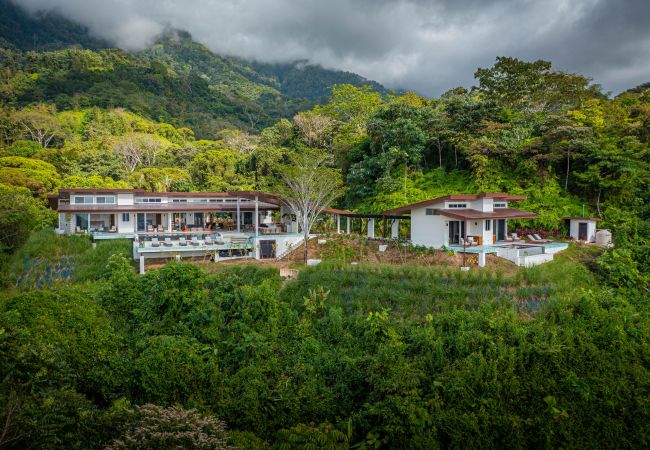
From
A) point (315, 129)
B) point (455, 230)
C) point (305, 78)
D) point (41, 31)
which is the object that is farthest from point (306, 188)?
point (41, 31)

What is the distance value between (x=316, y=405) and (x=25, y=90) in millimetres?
71981

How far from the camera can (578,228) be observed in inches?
859

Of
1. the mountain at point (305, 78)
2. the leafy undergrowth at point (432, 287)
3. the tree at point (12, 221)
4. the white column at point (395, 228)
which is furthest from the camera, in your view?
the mountain at point (305, 78)

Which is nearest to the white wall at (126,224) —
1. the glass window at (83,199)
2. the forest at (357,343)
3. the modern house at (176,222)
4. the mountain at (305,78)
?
the modern house at (176,222)

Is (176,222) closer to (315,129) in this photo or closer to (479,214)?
(315,129)

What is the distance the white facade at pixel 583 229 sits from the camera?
21359 millimetres

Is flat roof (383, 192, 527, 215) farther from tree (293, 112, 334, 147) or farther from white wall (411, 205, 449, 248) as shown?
tree (293, 112, 334, 147)

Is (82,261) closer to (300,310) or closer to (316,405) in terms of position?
(300,310)

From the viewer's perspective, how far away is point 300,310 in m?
12.3

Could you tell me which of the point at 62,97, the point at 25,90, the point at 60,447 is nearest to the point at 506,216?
the point at 60,447

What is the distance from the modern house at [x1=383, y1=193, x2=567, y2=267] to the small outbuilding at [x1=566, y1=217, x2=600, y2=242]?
2.95 meters

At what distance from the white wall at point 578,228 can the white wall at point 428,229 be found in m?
8.76

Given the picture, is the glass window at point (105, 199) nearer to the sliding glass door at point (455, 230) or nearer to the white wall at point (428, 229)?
the white wall at point (428, 229)

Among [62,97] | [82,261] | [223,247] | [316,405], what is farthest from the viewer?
[62,97]
